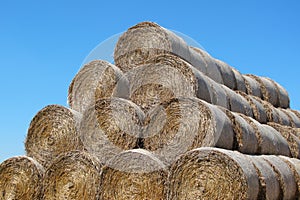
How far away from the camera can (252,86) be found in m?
7.93

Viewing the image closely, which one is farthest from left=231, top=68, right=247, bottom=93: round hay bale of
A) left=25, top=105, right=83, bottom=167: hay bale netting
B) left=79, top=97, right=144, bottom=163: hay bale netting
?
left=25, top=105, right=83, bottom=167: hay bale netting

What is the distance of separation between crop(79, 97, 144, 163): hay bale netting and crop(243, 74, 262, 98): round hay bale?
3096 mm

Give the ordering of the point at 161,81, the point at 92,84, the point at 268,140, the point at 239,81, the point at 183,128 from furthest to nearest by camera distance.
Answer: the point at 239,81 → the point at 268,140 → the point at 92,84 → the point at 161,81 → the point at 183,128

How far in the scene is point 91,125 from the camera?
17.2 ft

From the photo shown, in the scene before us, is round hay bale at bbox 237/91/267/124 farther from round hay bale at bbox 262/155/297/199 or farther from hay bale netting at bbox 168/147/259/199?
hay bale netting at bbox 168/147/259/199

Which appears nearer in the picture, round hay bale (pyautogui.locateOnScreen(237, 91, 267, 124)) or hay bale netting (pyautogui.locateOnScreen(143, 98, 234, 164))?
hay bale netting (pyautogui.locateOnScreen(143, 98, 234, 164))

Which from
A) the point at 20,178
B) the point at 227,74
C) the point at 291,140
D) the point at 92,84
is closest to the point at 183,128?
the point at 92,84

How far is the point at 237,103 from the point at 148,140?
188cm

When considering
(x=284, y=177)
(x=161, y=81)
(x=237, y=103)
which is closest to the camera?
(x=161, y=81)

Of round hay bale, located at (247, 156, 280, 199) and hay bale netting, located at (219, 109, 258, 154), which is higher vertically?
hay bale netting, located at (219, 109, 258, 154)

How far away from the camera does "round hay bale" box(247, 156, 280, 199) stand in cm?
489

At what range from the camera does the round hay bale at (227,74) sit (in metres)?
7.08

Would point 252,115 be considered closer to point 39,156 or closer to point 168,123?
point 168,123

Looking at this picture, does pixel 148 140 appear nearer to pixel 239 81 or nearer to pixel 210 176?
pixel 210 176
